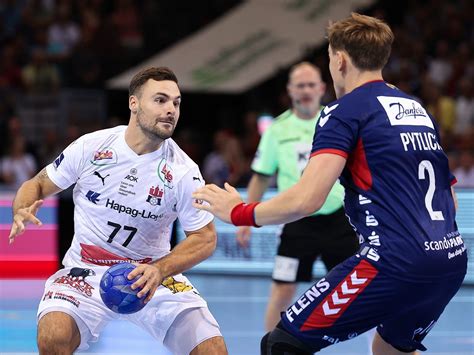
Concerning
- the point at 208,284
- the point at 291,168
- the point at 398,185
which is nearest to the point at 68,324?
the point at 398,185

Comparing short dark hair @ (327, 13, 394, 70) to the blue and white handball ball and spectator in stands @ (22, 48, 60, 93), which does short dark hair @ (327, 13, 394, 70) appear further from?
spectator in stands @ (22, 48, 60, 93)

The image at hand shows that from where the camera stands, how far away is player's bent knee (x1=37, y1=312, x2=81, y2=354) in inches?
185

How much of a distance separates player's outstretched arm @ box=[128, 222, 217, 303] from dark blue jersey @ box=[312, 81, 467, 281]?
3.77 feet

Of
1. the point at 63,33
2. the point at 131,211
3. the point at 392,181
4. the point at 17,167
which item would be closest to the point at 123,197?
the point at 131,211

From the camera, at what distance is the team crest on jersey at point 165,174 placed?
204 inches

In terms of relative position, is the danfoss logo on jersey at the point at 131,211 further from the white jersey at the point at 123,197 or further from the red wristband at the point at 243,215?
the red wristband at the point at 243,215

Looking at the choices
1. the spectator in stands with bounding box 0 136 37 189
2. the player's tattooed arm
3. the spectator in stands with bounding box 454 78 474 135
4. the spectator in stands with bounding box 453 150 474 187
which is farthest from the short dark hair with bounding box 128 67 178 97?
the spectator in stands with bounding box 454 78 474 135

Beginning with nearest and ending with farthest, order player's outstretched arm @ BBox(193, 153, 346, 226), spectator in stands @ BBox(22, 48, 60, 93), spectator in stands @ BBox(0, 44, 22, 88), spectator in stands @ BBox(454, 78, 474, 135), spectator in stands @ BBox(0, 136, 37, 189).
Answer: player's outstretched arm @ BBox(193, 153, 346, 226), spectator in stands @ BBox(0, 136, 37, 189), spectator in stands @ BBox(454, 78, 474, 135), spectator in stands @ BBox(22, 48, 60, 93), spectator in stands @ BBox(0, 44, 22, 88)

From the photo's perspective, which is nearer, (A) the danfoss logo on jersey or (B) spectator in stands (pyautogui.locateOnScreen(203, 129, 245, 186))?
(A) the danfoss logo on jersey

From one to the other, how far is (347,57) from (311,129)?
121 inches

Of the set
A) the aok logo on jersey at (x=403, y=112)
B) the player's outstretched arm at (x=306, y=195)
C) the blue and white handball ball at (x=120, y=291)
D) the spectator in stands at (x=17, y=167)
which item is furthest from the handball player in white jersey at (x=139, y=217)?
the spectator in stands at (x=17, y=167)

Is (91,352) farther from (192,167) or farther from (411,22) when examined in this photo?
(411,22)

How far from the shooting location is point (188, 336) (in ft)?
16.3

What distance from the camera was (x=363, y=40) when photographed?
163 inches
